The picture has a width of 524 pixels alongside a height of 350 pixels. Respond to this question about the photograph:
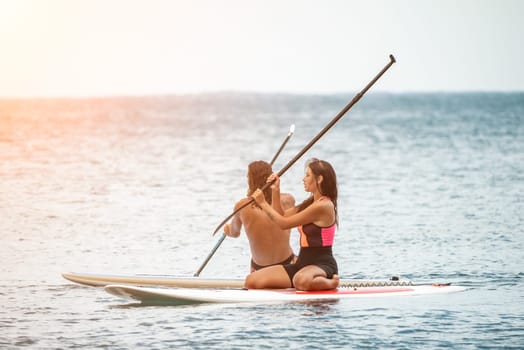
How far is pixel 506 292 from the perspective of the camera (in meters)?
14.1

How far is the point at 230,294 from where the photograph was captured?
12.8 m

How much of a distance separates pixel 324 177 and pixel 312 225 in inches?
19.2

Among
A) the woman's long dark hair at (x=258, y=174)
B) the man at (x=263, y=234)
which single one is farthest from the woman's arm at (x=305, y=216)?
the man at (x=263, y=234)

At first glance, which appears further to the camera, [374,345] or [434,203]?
[434,203]

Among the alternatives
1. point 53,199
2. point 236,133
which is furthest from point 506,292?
point 236,133

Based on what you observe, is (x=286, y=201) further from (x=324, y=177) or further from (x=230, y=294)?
(x=230, y=294)

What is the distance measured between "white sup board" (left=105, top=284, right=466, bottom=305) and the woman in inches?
4.1

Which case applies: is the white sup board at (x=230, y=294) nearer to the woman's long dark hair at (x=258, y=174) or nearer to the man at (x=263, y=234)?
the man at (x=263, y=234)

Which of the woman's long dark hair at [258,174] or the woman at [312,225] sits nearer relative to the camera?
the woman at [312,225]

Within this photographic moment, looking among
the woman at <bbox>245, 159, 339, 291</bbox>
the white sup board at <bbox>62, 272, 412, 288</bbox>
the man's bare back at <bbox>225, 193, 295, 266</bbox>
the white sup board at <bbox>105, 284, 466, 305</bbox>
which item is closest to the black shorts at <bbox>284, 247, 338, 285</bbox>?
the woman at <bbox>245, 159, 339, 291</bbox>

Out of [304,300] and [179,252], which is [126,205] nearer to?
[179,252]

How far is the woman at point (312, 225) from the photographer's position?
1212 centimetres

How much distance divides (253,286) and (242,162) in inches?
1095

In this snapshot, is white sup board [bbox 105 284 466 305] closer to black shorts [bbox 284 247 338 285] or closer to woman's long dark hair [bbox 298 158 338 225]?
black shorts [bbox 284 247 338 285]
